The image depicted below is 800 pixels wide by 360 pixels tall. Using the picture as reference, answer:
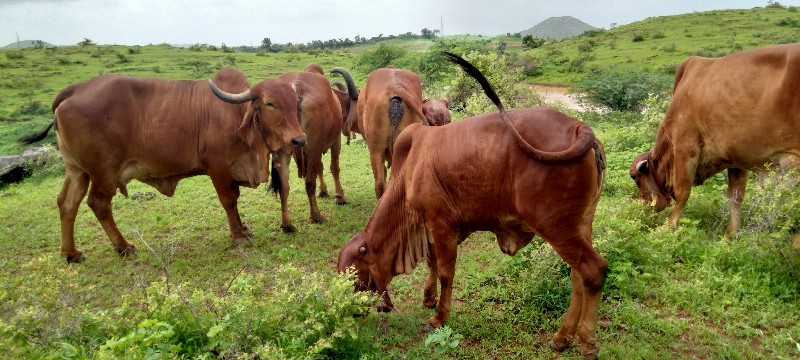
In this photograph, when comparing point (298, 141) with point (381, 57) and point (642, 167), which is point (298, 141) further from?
point (381, 57)

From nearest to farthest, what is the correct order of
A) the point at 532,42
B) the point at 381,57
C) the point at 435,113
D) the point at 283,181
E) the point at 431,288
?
the point at 431,288 → the point at 283,181 → the point at 435,113 → the point at 381,57 → the point at 532,42

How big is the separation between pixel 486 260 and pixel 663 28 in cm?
4237

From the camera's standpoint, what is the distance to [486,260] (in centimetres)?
588

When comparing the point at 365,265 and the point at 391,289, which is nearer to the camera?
the point at 365,265

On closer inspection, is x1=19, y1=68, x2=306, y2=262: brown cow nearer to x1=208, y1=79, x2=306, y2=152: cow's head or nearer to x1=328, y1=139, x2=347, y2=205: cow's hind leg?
x1=208, y1=79, x2=306, y2=152: cow's head

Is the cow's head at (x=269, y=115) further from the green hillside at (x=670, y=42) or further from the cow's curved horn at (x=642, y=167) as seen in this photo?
the green hillside at (x=670, y=42)

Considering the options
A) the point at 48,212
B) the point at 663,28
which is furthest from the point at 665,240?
the point at 663,28

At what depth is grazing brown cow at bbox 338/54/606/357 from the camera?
11.8ft

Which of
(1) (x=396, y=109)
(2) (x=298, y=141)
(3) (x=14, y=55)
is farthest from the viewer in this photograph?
(3) (x=14, y=55)

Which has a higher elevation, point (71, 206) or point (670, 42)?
point (670, 42)

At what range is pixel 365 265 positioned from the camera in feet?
14.7

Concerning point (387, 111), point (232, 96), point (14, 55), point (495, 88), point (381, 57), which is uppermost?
point (14, 55)

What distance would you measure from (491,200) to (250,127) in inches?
141

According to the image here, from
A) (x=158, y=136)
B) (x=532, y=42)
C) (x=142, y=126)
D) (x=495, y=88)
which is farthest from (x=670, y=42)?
(x=142, y=126)
